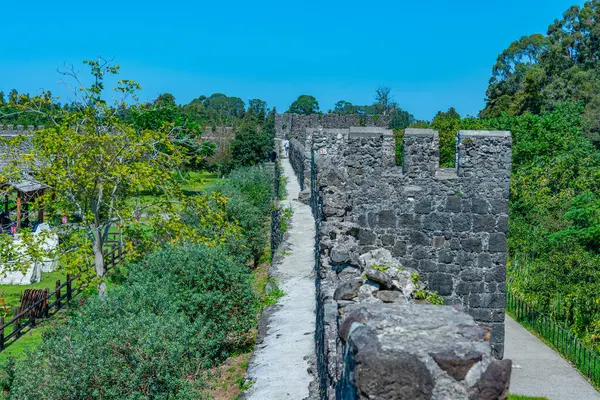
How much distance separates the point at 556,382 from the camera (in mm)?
10664

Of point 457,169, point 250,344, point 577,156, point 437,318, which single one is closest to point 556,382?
point 457,169

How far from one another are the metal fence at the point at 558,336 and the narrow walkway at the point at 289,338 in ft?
15.6

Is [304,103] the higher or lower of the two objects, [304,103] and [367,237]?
the higher

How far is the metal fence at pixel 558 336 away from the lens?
1105 centimetres

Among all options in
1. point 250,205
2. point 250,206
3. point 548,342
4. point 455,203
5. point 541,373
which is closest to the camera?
point 455,203

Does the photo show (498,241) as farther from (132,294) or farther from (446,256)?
(132,294)

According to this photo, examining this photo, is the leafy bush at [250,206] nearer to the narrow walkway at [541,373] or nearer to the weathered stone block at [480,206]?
the weathered stone block at [480,206]

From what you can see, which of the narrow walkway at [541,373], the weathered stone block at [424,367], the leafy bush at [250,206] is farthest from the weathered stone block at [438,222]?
the weathered stone block at [424,367]

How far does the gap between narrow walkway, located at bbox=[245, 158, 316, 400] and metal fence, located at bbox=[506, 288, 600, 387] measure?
4.75 m

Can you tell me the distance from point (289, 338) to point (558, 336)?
6.18 metres

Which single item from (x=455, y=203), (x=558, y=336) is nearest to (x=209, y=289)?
(x=455, y=203)

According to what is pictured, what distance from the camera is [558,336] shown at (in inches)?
499

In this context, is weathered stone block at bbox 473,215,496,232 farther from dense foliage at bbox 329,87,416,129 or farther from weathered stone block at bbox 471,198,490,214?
dense foliage at bbox 329,87,416,129

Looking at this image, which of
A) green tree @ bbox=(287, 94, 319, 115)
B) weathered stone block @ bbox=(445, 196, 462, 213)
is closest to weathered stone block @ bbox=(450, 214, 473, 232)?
weathered stone block @ bbox=(445, 196, 462, 213)
